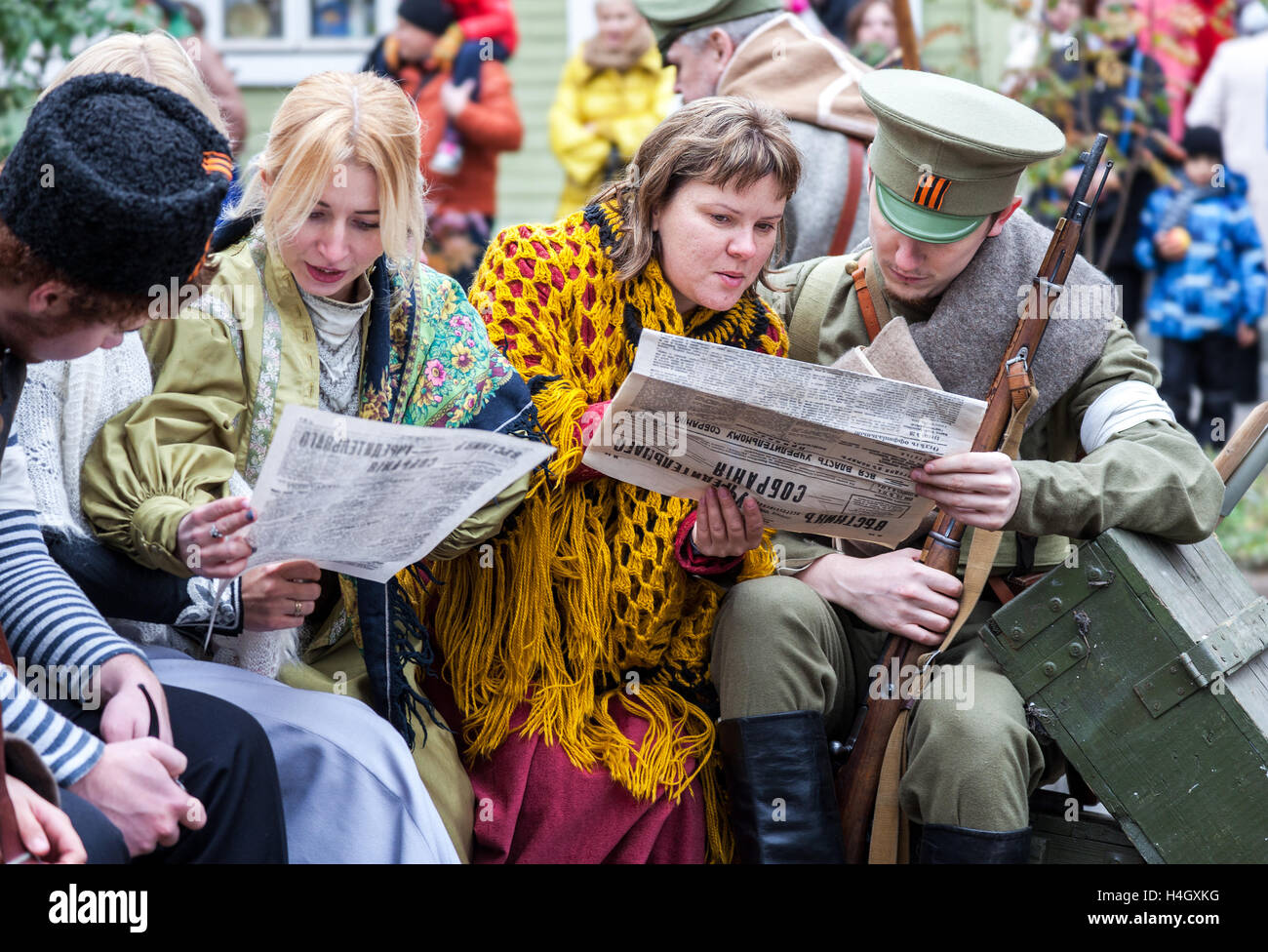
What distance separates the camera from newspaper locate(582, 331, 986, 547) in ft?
7.57

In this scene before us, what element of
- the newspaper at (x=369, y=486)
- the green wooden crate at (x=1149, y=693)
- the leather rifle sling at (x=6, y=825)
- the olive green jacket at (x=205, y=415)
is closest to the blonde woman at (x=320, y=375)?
the olive green jacket at (x=205, y=415)

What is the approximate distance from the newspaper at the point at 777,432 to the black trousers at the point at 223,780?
706mm

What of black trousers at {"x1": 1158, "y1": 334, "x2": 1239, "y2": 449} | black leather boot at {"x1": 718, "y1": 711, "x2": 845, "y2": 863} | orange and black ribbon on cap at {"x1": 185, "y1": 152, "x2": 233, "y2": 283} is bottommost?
black trousers at {"x1": 1158, "y1": 334, "x2": 1239, "y2": 449}

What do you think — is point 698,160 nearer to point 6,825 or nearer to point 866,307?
point 866,307

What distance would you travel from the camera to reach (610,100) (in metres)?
6.57

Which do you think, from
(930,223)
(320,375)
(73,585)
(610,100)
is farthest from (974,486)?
(610,100)

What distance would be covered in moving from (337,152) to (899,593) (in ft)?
4.10

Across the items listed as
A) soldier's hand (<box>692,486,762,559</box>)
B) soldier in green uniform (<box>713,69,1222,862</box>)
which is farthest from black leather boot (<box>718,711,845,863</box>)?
soldier's hand (<box>692,486,762,559</box>)

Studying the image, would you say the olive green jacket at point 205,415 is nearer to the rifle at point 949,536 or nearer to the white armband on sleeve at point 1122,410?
the rifle at point 949,536

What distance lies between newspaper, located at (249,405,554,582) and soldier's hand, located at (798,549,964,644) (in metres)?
0.81

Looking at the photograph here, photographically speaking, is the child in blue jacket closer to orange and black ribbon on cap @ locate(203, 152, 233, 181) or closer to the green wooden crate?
the green wooden crate
